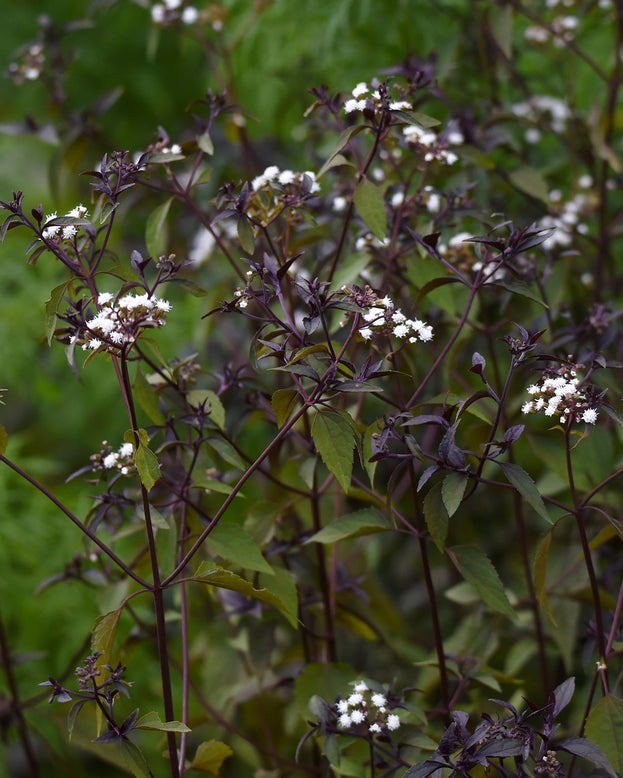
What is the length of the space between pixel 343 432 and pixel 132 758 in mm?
275

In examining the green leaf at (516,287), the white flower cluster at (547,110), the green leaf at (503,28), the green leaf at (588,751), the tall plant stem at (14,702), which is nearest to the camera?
the green leaf at (588,751)

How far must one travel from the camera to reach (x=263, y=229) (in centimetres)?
72

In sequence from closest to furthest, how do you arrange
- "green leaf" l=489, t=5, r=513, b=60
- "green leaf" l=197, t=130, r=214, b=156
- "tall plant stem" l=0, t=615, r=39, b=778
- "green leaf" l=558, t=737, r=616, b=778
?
"green leaf" l=558, t=737, r=616, b=778 < "green leaf" l=197, t=130, r=214, b=156 < "tall plant stem" l=0, t=615, r=39, b=778 < "green leaf" l=489, t=5, r=513, b=60

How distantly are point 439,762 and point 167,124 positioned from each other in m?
1.78

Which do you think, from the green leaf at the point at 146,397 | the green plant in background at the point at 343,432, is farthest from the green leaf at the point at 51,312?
the green leaf at the point at 146,397

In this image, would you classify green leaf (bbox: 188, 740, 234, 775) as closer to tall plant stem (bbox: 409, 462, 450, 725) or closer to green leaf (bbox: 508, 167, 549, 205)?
tall plant stem (bbox: 409, 462, 450, 725)

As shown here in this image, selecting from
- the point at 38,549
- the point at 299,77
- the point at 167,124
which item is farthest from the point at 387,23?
the point at 38,549

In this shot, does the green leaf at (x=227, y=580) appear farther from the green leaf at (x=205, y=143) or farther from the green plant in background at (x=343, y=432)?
the green leaf at (x=205, y=143)

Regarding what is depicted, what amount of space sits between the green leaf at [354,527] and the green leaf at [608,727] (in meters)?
0.21

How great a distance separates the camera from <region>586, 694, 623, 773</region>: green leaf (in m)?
0.62

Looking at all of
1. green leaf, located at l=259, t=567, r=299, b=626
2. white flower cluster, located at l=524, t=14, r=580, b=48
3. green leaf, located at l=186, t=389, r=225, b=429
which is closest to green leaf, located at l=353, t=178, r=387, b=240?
green leaf, located at l=186, t=389, r=225, b=429

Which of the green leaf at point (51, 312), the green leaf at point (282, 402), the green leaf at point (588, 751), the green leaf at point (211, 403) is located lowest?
the green leaf at point (588, 751)

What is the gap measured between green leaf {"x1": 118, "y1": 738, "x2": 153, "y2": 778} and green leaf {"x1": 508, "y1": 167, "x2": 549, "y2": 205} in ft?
2.41

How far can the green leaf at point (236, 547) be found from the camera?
2.21 feet
